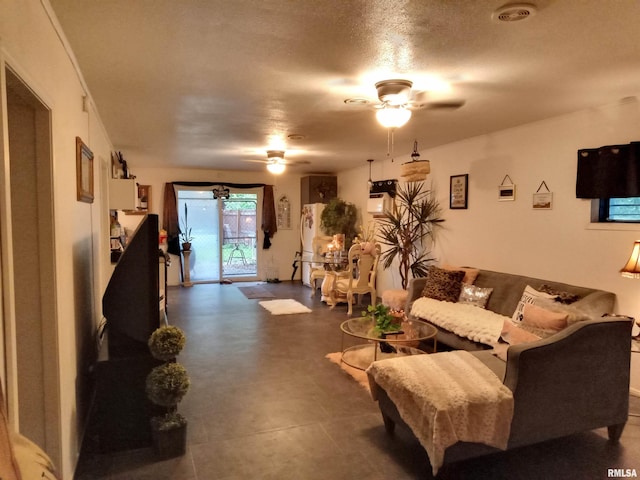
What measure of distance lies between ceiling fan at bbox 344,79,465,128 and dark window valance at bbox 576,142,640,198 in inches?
49.3

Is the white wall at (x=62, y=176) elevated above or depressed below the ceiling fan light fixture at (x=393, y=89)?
below

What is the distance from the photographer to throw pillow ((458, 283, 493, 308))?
437 centimetres

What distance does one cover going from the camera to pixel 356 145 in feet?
18.2

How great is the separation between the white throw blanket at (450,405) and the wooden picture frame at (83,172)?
229 cm

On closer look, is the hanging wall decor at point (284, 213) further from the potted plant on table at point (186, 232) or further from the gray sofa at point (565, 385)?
the gray sofa at point (565, 385)

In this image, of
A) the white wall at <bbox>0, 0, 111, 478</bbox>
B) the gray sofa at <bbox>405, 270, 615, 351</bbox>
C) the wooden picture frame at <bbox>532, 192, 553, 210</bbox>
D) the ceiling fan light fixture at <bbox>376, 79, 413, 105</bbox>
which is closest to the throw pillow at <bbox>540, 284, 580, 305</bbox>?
the gray sofa at <bbox>405, 270, 615, 351</bbox>

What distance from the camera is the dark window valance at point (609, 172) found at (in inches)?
131

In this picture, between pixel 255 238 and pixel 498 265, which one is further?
pixel 255 238

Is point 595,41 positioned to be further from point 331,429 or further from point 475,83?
point 331,429

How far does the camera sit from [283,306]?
6469mm

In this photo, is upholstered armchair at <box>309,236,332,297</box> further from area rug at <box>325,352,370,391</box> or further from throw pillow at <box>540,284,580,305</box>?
throw pillow at <box>540,284,580,305</box>

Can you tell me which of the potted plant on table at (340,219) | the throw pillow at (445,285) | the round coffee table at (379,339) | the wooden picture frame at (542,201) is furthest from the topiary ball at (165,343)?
the potted plant on table at (340,219)

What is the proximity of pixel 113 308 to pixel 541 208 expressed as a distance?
3.88 meters

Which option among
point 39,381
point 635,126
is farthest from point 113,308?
point 635,126
